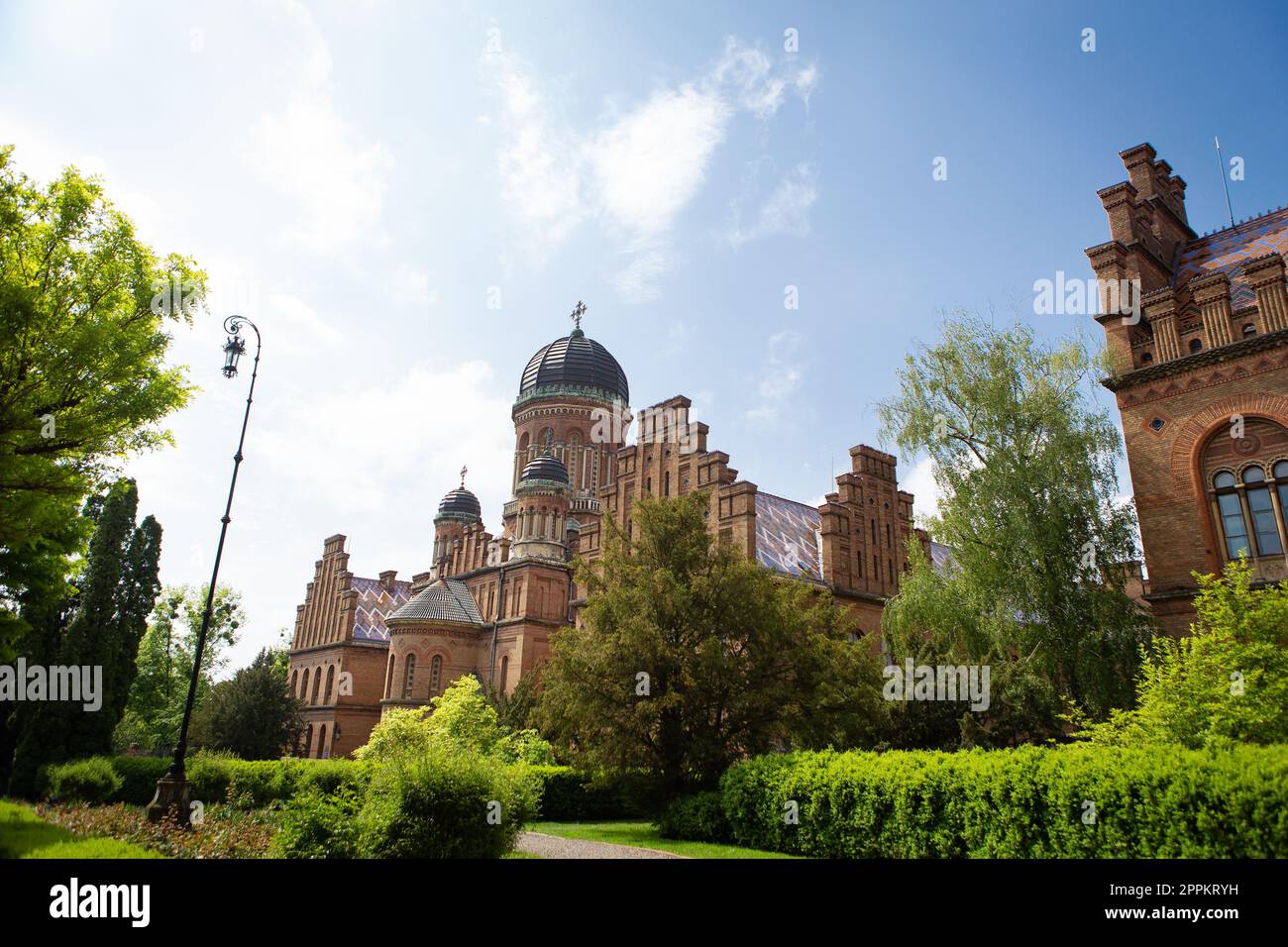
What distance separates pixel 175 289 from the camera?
15.6 metres

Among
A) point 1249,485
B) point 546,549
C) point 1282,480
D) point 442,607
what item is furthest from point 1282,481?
point 442,607

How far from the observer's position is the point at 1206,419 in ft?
65.6

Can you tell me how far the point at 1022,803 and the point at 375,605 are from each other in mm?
47294

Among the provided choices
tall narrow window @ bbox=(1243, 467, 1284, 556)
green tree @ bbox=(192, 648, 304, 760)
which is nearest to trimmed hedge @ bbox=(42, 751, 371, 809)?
green tree @ bbox=(192, 648, 304, 760)

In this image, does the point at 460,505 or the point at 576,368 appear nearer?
the point at 460,505

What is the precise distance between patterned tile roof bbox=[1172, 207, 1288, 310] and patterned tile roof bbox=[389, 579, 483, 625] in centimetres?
3476

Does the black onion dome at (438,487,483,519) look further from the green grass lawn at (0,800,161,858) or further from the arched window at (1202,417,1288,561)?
the arched window at (1202,417,1288,561)

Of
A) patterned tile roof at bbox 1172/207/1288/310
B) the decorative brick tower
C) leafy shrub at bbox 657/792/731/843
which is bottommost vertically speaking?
leafy shrub at bbox 657/792/731/843

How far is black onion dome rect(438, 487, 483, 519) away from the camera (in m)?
57.0

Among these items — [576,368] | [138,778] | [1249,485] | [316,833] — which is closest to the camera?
[316,833]

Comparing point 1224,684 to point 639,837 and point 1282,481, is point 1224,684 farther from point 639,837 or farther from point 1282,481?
point 639,837
